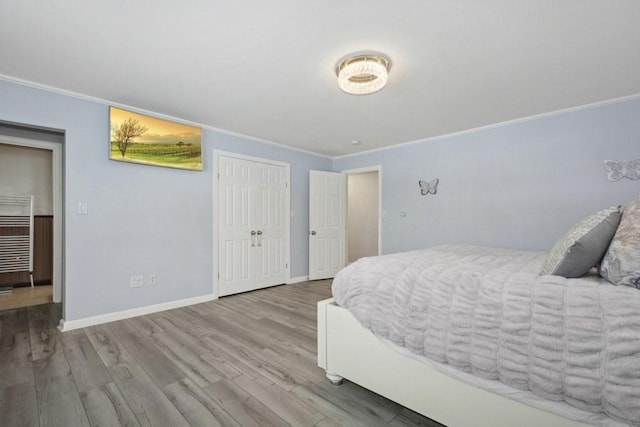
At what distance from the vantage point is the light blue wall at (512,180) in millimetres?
2932

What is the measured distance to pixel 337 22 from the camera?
1.75 m

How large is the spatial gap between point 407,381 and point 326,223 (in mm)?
3691

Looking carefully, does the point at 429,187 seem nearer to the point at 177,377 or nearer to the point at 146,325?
the point at 177,377

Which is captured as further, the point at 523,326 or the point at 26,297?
the point at 26,297

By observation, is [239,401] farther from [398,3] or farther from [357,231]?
[357,231]

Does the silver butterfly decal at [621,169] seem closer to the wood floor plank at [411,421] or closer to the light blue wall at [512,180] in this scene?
the light blue wall at [512,180]

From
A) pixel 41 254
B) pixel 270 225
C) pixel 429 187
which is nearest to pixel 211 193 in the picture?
pixel 270 225

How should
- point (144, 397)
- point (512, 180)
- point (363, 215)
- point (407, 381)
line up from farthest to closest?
point (363, 215)
point (512, 180)
point (144, 397)
point (407, 381)

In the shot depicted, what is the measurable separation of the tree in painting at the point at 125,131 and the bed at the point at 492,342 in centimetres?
283

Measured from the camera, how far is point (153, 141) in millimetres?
3180

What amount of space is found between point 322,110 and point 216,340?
8.44 ft

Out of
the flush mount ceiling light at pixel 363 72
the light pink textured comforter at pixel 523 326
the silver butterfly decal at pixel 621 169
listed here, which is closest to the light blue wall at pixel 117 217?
the flush mount ceiling light at pixel 363 72

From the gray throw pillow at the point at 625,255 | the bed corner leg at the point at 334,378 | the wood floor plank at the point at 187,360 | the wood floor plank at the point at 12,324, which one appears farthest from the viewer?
the wood floor plank at the point at 12,324

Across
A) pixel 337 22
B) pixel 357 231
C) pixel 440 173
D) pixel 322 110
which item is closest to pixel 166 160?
pixel 322 110
